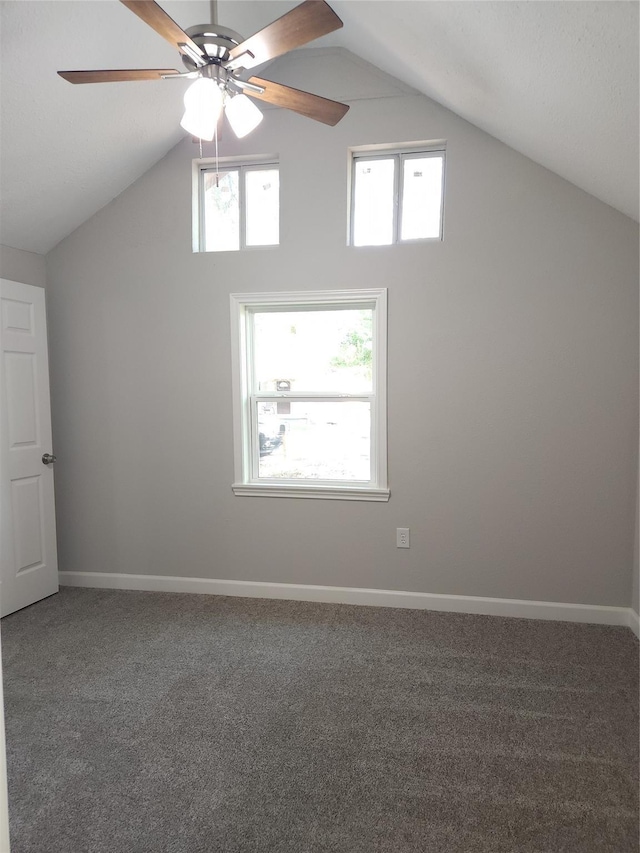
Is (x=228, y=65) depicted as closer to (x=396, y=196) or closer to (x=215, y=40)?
(x=215, y=40)

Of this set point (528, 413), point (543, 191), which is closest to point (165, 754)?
point (528, 413)

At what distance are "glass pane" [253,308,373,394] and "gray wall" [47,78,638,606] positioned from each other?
21cm

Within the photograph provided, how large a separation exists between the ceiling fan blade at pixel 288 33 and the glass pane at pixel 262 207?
5.24 feet

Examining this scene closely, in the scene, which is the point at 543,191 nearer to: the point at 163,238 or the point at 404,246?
the point at 404,246

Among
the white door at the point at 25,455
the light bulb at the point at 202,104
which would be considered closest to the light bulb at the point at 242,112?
the light bulb at the point at 202,104

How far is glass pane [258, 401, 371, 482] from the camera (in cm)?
347

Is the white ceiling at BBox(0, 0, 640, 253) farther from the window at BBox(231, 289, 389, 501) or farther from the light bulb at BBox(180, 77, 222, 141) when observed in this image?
the window at BBox(231, 289, 389, 501)

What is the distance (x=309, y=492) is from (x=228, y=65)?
234cm

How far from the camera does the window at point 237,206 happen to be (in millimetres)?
3459

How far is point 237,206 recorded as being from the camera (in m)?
3.52

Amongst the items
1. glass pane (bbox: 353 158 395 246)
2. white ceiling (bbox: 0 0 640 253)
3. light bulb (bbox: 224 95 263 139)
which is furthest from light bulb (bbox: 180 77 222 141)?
glass pane (bbox: 353 158 395 246)

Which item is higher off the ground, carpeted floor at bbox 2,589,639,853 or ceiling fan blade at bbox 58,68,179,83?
ceiling fan blade at bbox 58,68,179,83

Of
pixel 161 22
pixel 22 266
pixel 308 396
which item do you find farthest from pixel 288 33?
pixel 22 266

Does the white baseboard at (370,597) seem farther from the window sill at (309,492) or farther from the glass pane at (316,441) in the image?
the glass pane at (316,441)
